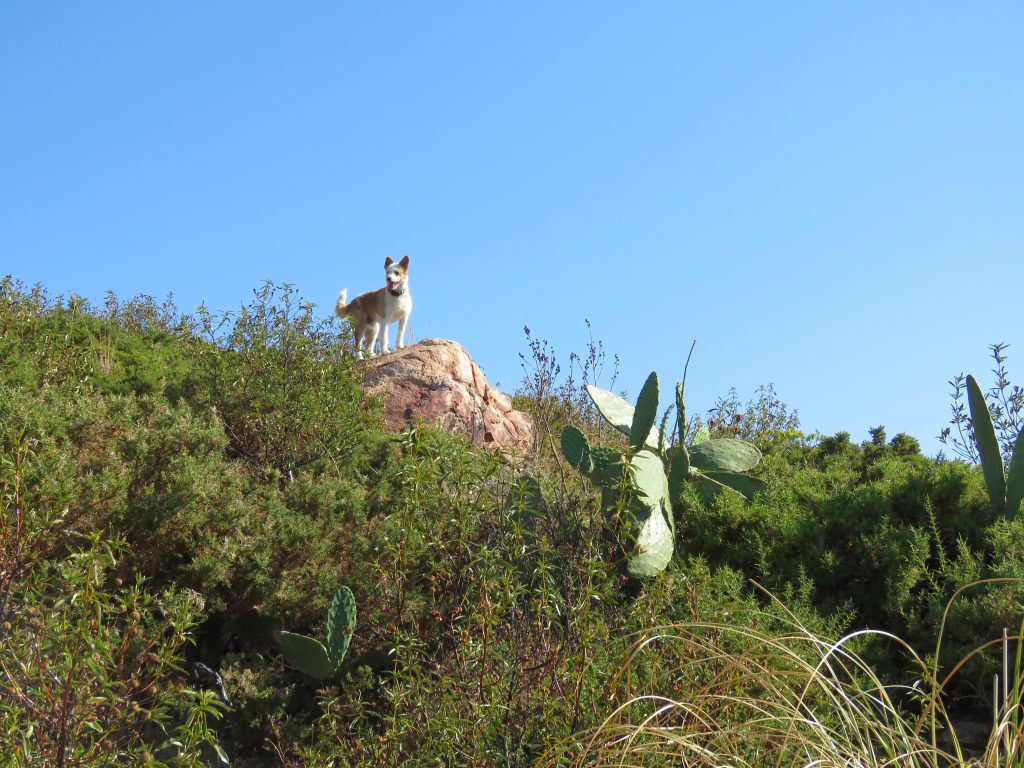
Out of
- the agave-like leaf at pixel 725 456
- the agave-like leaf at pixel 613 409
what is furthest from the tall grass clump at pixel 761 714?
the agave-like leaf at pixel 613 409

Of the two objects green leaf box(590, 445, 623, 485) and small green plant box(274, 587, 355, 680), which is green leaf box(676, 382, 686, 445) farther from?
small green plant box(274, 587, 355, 680)

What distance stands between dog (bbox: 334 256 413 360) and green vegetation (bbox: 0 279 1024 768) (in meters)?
4.40

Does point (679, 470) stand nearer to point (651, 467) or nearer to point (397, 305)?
point (651, 467)

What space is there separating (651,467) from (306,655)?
2.31m

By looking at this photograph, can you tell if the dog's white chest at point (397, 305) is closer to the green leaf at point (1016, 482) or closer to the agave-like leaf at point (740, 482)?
the agave-like leaf at point (740, 482)

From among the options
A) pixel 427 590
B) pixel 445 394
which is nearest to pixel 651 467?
pixel 427 590

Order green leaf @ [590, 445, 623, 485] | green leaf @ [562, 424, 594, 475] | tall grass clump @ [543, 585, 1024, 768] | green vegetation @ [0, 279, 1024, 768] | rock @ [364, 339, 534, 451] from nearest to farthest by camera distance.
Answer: tall grass clump @ [543, 585, 1024, 768], green vegetation @ [0, 279, 1024, 768], green leaf @ [590, 445, 623, 485], green leaf @ [562, 424, 594, 475], rock @ [364, 339, 534, 451]

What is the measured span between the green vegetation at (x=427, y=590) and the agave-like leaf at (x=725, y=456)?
4 cm

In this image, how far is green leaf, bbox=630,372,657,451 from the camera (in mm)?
6160

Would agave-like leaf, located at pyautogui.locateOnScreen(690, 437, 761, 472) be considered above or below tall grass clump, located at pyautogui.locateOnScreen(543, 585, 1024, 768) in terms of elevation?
above

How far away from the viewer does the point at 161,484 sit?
6.04 m

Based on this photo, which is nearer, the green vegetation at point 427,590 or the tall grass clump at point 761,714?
the tall grass clump at point 761,714

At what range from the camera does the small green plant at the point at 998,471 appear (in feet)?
20.3

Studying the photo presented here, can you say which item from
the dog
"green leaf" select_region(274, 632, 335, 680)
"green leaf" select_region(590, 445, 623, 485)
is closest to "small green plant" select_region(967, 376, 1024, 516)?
"green leaf" select_region(590, 445, 623, 485)
